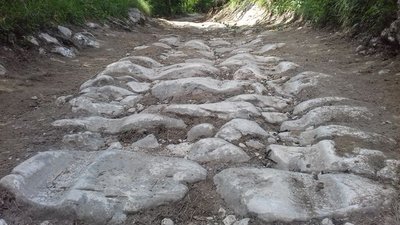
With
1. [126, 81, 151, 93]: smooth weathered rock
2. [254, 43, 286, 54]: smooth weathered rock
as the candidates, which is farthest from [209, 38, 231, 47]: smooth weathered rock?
[126, 81, 151, 93]: smooth weathered rock

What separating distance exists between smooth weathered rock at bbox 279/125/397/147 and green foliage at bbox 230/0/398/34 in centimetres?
230

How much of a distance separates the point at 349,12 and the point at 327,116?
2.89 metres

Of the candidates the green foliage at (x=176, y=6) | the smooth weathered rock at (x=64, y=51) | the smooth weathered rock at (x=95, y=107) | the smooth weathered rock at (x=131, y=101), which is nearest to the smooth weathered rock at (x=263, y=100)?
the smooth weathered rock at (x=131, y=101)

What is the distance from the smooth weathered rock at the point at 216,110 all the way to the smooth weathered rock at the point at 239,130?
133 millimetres

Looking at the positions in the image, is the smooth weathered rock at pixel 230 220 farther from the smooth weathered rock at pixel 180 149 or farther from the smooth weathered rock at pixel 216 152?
the smooth weathered rock at pixel 180 149

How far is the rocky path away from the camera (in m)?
1.77

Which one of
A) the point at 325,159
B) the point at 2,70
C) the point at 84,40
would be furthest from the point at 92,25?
the point at 325,159

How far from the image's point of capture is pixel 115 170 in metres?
2.04

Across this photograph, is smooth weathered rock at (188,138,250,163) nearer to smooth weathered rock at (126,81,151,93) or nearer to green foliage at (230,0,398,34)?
smooth weathered rock at (126,81,151,93)

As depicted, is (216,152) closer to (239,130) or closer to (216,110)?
(239,130)

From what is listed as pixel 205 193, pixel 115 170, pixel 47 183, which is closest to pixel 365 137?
pixel 205 193

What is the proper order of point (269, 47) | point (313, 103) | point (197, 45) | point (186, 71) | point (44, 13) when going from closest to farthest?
1. point (313, 103)
2. point (186, 71)
3. point (44, 13)
4. point (269, 47)
5. point (197, 45)

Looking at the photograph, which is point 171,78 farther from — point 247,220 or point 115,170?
point 247,220

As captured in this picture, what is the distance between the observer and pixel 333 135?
235 cm
